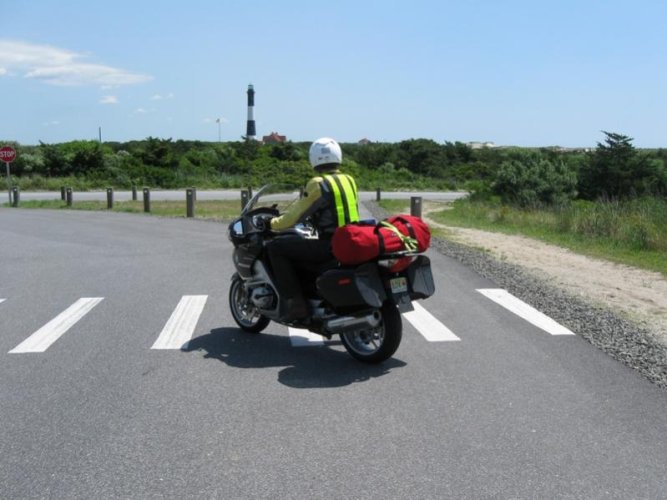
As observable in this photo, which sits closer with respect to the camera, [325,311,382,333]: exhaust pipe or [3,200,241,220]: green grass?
[325,311,382,333]: exhaust pipe

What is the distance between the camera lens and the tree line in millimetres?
33750

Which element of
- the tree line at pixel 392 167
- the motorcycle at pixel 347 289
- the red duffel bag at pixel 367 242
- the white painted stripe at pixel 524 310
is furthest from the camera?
the tree line at pixel 392 167

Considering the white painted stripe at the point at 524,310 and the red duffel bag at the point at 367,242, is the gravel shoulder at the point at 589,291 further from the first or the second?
the red duffel bag at the point at 367,242

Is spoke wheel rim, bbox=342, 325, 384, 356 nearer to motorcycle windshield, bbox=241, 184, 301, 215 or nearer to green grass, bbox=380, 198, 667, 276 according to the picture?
motorcycle windshield, bbox=241, 184, 301, 215

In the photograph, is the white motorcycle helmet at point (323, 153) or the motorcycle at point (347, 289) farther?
the white motorcycle helmet at point (323, 153)

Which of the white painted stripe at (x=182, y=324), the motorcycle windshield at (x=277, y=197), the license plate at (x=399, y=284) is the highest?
the motorcycle windshield at (x=277, y=197)

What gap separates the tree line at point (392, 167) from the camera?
33750 mm

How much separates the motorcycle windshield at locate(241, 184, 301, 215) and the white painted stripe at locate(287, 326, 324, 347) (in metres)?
1.29

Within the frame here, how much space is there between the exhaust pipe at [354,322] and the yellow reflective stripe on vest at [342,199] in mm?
815

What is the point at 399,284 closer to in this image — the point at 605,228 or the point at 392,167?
the point at 605,228

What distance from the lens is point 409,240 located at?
624cm

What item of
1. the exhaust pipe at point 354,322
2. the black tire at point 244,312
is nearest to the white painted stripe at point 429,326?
the exhaust pipe at point 354,322

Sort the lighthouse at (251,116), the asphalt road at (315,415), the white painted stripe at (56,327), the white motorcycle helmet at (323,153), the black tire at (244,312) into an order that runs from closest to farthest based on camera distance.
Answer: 1. the asphalt road at (315,415)
2. the white motorcycle helmet at (323,153)
3. the white painted stripe at (56,327)
4. the black tire at (244,312)
5. the lighthouse at (251,116)

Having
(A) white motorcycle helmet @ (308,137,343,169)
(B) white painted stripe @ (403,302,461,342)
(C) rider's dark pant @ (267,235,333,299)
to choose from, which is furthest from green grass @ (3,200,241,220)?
(A) white motorcycle helmet @ (308,137,343,169)
